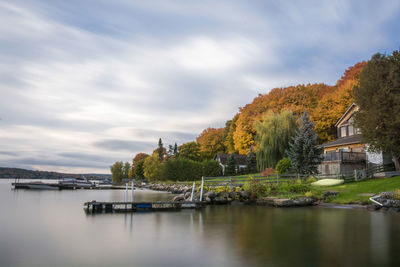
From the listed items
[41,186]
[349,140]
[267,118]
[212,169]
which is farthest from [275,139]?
[41,186]

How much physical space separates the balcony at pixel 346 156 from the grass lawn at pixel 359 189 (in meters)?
5.23

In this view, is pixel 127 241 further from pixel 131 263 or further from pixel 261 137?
pixel 261 137

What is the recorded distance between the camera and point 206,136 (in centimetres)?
8281

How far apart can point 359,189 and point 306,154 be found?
8.38 m

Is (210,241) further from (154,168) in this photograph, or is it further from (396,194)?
(154,168)

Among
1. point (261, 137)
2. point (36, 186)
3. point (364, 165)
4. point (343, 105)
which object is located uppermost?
point (343, 105)

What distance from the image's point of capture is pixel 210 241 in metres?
12.6

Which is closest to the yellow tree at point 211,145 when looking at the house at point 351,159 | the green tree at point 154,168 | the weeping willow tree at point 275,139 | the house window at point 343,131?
the green tree at point 154,168

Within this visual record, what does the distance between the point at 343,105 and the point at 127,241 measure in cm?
4111

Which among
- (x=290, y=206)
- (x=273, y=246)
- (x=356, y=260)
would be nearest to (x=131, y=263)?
(x=273, y=246)

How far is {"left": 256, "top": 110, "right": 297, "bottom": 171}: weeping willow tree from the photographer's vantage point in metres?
39.9

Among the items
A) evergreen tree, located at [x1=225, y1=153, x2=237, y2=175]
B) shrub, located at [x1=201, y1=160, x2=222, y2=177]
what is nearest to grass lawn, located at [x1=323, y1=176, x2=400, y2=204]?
evergreen tree, located at [x1=225, y1=153, x2=237, y2=175]

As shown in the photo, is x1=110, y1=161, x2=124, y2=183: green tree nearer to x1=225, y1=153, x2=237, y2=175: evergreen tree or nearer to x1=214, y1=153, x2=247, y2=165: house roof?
x1=214, y1=153, x2=247, y2=165: house roof

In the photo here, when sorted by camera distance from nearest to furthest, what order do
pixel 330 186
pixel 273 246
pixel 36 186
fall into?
pixel 273 246 → pixel 330 186 → pixel 36 186
